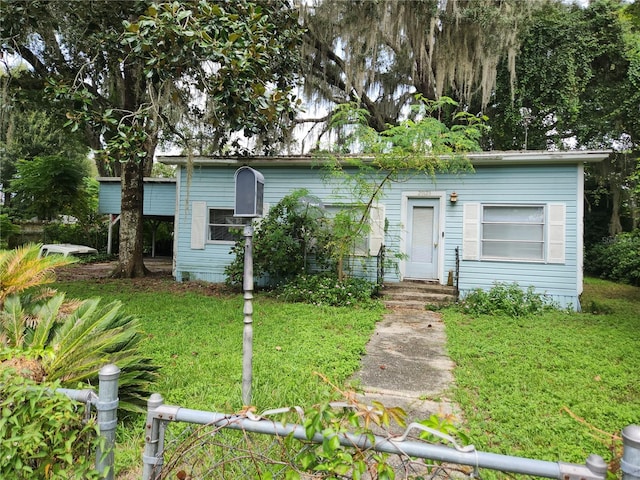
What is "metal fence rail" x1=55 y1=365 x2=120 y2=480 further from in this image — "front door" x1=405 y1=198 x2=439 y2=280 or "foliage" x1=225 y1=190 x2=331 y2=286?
"front door" x1=405 y1=198 x2=439 y2=280

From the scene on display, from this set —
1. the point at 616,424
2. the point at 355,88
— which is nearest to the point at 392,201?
the point at 355,88

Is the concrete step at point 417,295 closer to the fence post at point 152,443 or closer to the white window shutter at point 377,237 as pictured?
the white window shutter at point 377,237

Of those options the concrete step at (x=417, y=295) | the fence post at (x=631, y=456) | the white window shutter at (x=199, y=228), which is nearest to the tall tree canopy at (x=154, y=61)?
the white window shutter at (x=199, y=228)

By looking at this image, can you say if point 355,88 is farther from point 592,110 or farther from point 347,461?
point 347,461

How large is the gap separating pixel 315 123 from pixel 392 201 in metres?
6.47

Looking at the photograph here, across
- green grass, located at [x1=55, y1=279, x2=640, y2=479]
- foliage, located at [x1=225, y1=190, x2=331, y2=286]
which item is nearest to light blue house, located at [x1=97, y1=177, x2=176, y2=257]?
foliage, located at [x1=225, y1=190, x2=331, y2=286]

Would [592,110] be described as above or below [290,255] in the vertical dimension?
above

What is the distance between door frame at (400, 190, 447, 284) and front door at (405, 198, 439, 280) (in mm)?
48

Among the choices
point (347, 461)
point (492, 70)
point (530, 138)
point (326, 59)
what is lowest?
point (347, 461)

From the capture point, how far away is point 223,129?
21.7 ft

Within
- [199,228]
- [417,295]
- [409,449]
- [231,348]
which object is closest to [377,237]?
[417,295]

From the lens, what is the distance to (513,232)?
24.4 ft

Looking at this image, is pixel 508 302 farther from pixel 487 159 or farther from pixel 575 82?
pixel 575 82

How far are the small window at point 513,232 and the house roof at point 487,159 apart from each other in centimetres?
94
